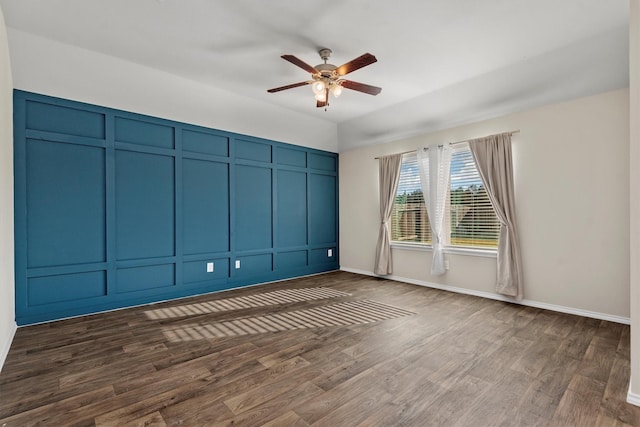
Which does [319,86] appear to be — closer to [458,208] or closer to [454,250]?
[458,208]

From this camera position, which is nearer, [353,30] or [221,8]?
[221,8]

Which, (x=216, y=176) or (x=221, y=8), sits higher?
(x=221, y=8)

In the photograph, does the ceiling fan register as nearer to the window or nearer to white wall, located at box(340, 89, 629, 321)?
the window

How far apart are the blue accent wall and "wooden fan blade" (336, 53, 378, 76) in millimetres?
2396

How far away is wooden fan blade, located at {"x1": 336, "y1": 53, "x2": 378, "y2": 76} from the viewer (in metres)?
2.80

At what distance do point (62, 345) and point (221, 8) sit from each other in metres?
3.40

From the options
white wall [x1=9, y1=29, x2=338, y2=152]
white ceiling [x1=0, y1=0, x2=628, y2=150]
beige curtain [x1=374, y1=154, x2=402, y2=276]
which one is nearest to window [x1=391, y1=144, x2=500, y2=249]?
beige curtain [x1=374, y1=154, x2=402, y2=276]

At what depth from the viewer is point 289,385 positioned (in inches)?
→ 83.8

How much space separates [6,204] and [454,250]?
533 cm

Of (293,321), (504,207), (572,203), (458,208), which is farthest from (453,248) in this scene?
(293,321)

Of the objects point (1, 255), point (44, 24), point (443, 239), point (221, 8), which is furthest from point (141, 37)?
point (443, 239)

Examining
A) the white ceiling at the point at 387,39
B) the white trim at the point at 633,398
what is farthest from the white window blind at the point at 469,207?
→ the white trim at the point at 633,398

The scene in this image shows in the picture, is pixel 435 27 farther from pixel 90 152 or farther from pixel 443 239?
pixel 90 152

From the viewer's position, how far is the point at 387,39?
326 cm
